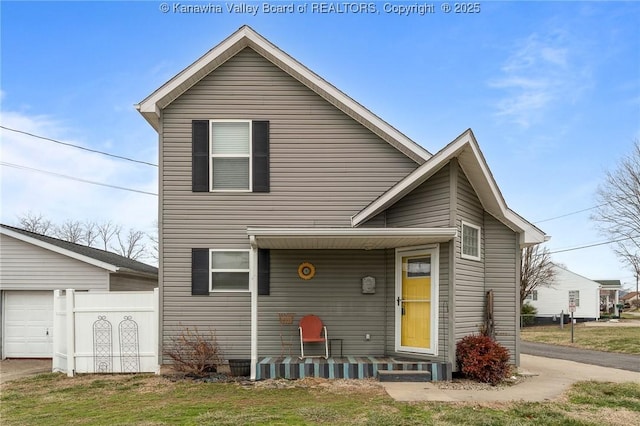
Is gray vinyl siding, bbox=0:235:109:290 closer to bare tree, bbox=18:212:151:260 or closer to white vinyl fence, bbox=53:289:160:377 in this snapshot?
white vinyl fence, bbox=53:289:160:377

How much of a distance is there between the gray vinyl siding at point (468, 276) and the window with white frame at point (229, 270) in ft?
13.5

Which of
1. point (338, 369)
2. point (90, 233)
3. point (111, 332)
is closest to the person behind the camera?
point (338, 369)

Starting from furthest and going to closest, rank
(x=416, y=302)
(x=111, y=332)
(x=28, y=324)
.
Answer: (x=28, y=324), (x=111, y=332), (x=416, y=302)

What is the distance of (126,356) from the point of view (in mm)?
10164

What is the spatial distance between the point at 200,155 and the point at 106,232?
3725 centimetres

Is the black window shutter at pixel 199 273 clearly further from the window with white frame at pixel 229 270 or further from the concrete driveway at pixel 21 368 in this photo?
the concrete driveway at pixel 21 368

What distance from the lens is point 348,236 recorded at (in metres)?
8.89

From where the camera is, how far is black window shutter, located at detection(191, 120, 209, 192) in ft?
34.1

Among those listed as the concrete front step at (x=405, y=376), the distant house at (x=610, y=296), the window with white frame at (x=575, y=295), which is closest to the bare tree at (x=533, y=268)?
the window with white frame at (x=575, y=295)

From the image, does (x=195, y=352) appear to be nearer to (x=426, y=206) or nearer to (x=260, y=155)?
(x=260, y=155)

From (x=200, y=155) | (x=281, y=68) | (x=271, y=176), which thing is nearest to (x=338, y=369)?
(x=271, y=176)

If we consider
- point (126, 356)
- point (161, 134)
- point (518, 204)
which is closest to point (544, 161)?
point (518, 204)

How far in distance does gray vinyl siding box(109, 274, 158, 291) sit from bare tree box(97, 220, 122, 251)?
1121 inches

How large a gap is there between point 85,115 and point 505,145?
49.9ft
